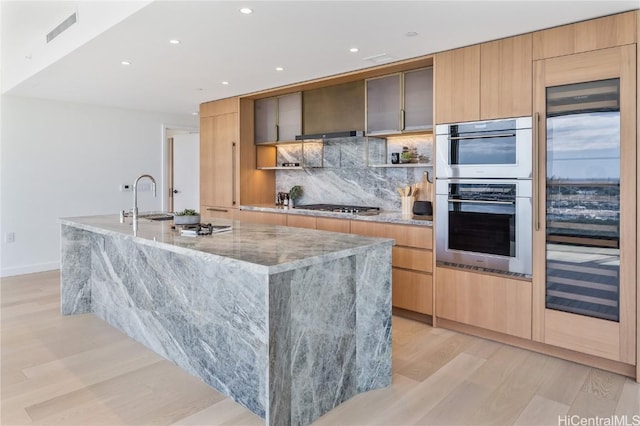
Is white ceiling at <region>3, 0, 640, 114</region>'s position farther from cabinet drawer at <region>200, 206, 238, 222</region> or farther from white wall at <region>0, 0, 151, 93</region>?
cabinet drawer at <region>200, 206, 238, 222</region>

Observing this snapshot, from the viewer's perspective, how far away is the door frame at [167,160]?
690 centimetres

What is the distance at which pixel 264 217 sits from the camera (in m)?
5.18

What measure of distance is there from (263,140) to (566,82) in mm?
3584

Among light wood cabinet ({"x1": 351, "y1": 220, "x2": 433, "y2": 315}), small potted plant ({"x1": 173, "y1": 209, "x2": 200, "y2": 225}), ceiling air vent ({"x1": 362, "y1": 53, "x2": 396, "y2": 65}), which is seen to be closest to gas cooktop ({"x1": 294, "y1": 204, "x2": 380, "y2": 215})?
light wood cabinet ({"x1": 351, "y1": 220, "x2": 433, "y2": 315})

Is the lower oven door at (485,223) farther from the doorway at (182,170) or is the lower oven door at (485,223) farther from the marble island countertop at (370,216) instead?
the doorway at (182,170)

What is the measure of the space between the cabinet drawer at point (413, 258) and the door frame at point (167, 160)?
176 inches

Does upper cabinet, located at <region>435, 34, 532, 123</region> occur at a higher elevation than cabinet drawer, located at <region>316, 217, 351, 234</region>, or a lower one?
higher

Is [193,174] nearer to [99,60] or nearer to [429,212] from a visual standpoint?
[99,60]

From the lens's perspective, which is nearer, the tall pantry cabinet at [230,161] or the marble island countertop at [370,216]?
the marble island countertop at [370,216]

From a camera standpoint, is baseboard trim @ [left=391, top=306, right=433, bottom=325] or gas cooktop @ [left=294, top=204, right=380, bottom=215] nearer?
baseboard trim @ [left=391, top=306, right=433, bottom=325]

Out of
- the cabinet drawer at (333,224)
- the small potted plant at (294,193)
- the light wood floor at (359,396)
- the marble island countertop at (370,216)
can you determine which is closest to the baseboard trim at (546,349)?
the light wood floor at (359,396)

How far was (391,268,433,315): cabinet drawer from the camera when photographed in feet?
12.2

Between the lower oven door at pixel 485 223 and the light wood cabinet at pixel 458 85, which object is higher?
the light wood cabinet at pixel 458 85

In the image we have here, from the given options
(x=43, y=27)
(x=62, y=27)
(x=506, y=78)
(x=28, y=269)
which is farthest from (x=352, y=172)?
(x=28, y=269)
